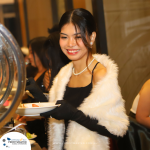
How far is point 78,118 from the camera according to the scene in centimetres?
104

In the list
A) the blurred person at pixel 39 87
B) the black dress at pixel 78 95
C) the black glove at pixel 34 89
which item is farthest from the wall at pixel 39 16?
the black dress at pixel 78 95

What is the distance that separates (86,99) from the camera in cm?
118

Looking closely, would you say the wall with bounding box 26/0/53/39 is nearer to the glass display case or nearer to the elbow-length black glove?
the elbow-length black glove

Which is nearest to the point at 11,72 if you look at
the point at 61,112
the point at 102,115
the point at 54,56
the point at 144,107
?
the point at 61,112

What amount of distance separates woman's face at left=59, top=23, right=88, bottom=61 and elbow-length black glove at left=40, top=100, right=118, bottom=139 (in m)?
0.36

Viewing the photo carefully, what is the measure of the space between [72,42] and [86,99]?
33 cm

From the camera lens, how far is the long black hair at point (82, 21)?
1206 millimetres

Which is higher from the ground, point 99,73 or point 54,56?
point 54,56

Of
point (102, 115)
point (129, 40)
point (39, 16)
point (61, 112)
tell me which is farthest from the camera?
point (39, 16)

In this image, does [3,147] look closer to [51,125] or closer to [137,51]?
[51,125]

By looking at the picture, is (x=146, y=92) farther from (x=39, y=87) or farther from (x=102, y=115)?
(x=39, y=87)

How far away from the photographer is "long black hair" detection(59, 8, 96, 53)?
1.21m

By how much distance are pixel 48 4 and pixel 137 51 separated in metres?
2.17

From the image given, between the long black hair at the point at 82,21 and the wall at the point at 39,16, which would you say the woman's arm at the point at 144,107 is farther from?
the wall at the point at 39,16
